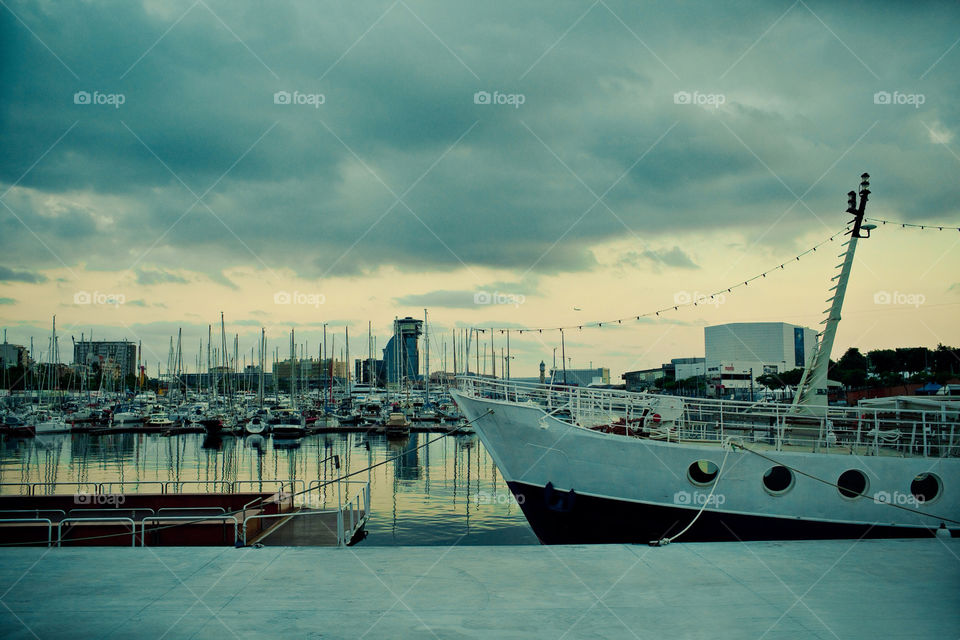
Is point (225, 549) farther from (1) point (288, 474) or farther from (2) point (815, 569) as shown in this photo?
(1) point (288, 474)

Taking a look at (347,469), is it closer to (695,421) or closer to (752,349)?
(695,421)

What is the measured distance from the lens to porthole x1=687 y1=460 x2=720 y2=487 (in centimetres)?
1739

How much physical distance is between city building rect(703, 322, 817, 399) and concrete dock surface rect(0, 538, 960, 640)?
15590 cm

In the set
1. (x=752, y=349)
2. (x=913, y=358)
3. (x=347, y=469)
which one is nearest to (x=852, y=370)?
(x=913, y=358)

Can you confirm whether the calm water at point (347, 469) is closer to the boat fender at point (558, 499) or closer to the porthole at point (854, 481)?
the boat fender at point (558, 499)

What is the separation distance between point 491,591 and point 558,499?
899 centimetres

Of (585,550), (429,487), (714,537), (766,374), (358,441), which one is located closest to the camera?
(585,550)

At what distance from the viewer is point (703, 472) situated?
17.5 m

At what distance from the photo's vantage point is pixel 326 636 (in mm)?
7367

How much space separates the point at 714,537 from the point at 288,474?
35.6 meters

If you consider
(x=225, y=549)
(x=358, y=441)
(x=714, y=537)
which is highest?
(x=225, y=549)

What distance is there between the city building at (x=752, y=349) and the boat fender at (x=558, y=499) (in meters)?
150

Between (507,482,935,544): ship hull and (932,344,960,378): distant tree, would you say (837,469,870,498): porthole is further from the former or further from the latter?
(932,344,960,378): distant tree

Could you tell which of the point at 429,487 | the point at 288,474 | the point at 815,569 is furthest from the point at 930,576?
the point at 288,474
